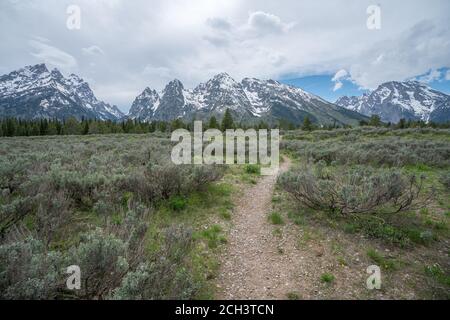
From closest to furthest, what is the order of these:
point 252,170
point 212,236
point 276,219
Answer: point 212,236
point 276,219
point 252,170

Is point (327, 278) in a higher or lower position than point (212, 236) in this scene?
lower

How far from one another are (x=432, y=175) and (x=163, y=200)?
567 inches

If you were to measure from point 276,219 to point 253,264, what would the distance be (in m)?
2.55

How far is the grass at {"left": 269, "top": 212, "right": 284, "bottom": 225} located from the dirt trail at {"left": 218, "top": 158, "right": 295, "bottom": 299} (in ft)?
0.64

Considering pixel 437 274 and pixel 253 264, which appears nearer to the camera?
pixel 437 274

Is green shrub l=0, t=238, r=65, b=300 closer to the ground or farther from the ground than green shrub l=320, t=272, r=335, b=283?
farther from the ground

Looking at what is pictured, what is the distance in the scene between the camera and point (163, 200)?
9195mm

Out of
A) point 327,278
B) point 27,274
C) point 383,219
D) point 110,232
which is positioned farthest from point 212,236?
point 383,219

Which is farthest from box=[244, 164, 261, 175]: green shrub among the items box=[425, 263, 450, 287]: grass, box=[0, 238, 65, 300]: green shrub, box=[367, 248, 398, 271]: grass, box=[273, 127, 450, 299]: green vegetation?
box=[0, 238, 65, 300]: green shrub

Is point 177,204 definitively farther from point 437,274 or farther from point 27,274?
point 437,274

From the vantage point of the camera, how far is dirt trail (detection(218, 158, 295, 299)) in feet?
17.0

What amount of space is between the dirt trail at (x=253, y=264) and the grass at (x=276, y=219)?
0.19 m

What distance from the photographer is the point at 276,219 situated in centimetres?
840

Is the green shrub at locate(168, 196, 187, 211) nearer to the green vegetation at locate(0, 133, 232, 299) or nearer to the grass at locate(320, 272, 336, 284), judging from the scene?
the green vegetation at locate(0, 133, 232, 299)
